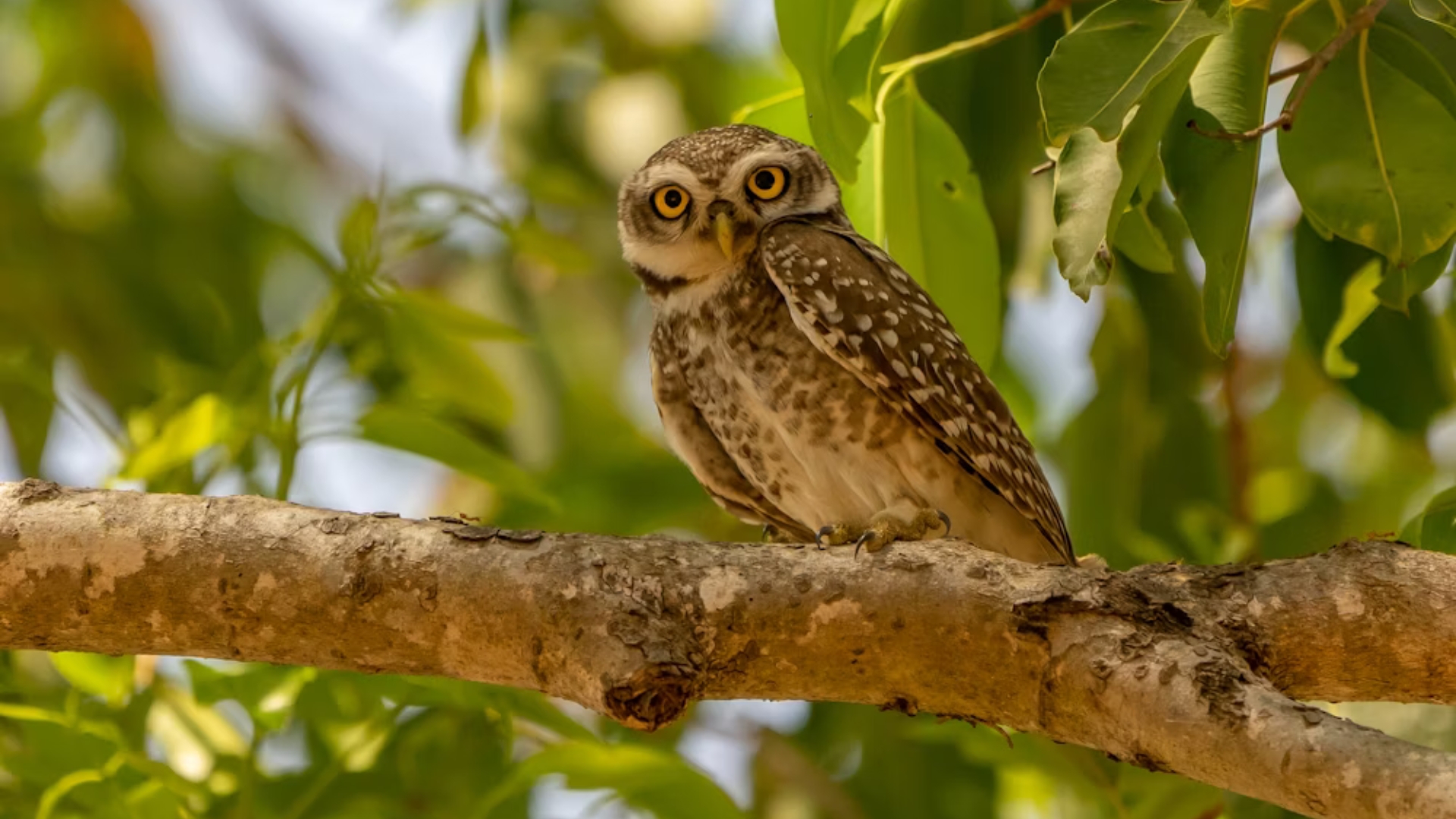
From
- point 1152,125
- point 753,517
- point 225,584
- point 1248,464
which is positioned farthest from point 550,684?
point 1248,464

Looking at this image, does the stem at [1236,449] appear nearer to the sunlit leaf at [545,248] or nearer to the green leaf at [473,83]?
the sunlit leaf at [545,248]

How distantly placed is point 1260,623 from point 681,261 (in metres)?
1.84

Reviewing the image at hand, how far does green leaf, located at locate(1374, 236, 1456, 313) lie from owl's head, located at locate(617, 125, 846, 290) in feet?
4.45

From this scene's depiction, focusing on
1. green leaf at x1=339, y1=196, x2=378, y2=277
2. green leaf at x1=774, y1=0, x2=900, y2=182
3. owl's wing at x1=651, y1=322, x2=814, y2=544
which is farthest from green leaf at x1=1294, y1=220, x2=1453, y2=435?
green leaf at x1=339, y1=196, x2=378, y2=277

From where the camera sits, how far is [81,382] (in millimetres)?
4078

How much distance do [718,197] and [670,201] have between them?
0.14m

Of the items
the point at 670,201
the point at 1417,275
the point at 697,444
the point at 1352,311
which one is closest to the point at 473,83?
the point at 670,201

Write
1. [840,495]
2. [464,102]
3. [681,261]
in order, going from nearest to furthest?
1. [840,495]
2. [681,261]
3. [464,102]

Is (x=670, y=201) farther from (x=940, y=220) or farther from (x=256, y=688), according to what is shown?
(x=256, y=688)

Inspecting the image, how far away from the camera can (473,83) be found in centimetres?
402

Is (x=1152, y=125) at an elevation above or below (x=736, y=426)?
above

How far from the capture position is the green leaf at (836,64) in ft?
7.73

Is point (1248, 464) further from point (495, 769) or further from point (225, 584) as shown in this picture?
point (225, 584)

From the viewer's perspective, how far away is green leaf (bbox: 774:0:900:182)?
2.36 metres
